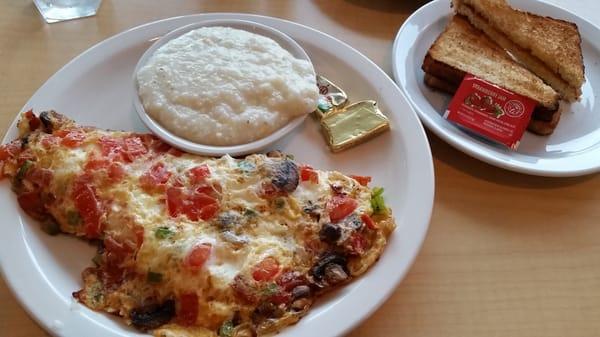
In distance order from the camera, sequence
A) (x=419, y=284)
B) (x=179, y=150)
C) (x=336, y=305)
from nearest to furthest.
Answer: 1. (x=336, y=305)
2. (x=419, y=284)
3. (x=179, y=150)

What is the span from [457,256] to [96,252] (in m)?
1.17


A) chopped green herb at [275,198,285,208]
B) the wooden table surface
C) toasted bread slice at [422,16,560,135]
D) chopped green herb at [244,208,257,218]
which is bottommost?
the wooden table surface

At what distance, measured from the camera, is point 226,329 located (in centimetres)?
142

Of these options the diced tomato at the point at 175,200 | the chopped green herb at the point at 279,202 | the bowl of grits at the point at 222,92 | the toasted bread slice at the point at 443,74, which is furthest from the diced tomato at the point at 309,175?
the toasted bread slice at the point at 443,74

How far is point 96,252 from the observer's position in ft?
5.53

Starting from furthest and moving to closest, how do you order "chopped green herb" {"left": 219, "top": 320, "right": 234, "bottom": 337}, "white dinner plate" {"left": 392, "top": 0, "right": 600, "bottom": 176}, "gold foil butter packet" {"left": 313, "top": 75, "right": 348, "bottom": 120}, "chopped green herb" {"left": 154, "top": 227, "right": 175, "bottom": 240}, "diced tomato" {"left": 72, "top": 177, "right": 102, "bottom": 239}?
"gold foil butter packet" {"left": 313, "top": 75, "right": 348, "bottom": 120} < "white dinner plate" {"left": 392, "top": 0, "right": 600, "bottom": 176} < "diced tomato" {"left": 72, "top": 177, "right": 102, "bottom": 239} < "chopped green herb" {"left": 154, "top": 227, "right": 175, "bottom": 240} < "chopped green herb" {"left": 219, "top": 320, "right": 234, "bottom": 337}

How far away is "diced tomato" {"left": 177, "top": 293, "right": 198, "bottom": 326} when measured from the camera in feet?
4.71

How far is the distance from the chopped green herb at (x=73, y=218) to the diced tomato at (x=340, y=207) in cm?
76

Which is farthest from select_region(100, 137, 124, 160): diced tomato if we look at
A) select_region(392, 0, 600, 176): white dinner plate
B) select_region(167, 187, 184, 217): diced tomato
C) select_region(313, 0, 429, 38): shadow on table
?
select_region(313, 0, 429, 38): shadow on table

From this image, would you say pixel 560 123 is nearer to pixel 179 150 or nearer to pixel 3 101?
pixel 179 150

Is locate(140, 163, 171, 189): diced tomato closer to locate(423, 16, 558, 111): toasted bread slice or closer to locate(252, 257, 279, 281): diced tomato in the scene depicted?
locate(252, 257, 279, 281): diced tomato

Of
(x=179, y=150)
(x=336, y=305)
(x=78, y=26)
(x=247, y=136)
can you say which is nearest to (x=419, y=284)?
(x=336, y=305)

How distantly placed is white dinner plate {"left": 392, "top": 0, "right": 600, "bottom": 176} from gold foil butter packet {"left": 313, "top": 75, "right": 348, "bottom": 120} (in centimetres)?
26

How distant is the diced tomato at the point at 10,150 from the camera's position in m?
1.77
